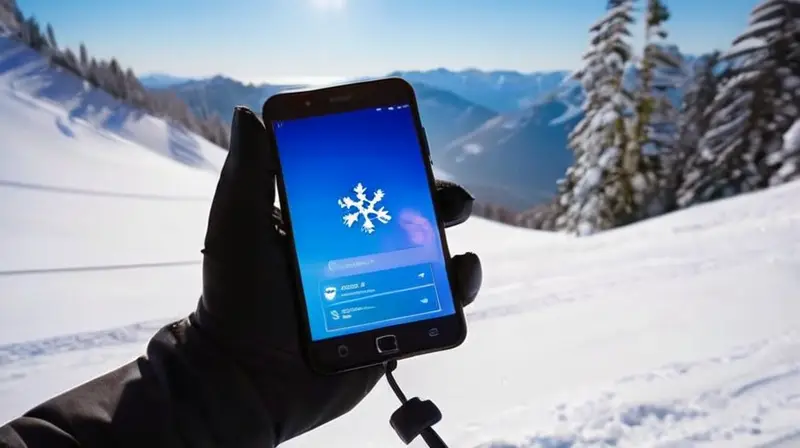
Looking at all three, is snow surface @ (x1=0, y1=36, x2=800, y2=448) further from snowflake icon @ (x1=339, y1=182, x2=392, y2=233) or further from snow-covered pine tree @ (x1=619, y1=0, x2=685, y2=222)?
snow-covered pine tree @ (x1=619, y1=0, x2=685, y2=222)

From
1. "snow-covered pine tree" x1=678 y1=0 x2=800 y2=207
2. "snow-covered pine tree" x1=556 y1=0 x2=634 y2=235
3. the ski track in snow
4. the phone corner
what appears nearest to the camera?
the phone corner

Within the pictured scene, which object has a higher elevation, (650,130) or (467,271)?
(467,271)

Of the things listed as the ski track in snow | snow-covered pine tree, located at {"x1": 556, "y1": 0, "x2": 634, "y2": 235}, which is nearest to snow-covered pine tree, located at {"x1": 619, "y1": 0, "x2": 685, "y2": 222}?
snow-covered pine tree, located at {"x1": 556, "y1": 0, "x2": 634, "y2": 235}

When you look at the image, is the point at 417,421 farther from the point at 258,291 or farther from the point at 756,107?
the point at 756,107

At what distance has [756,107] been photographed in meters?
16.7

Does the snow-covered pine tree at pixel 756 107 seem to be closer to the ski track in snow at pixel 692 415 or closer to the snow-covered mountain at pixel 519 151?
the ski track in snow at pixel 692 415

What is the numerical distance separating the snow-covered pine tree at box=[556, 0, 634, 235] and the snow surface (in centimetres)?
922

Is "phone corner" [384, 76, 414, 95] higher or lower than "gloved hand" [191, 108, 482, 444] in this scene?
higher

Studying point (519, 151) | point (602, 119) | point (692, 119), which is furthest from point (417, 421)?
point (519, 151)

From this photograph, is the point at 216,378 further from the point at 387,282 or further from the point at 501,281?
the point at 501,281

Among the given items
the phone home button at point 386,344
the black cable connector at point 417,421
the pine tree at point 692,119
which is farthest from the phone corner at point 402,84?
the pine tree at point 692,119

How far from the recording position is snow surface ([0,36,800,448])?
231 centimetres

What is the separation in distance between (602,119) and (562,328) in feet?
52.9

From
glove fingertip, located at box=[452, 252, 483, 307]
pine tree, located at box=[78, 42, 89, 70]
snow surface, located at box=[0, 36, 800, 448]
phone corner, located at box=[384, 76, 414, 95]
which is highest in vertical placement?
pine tree, located at box=[78, 42, 89, 70]
